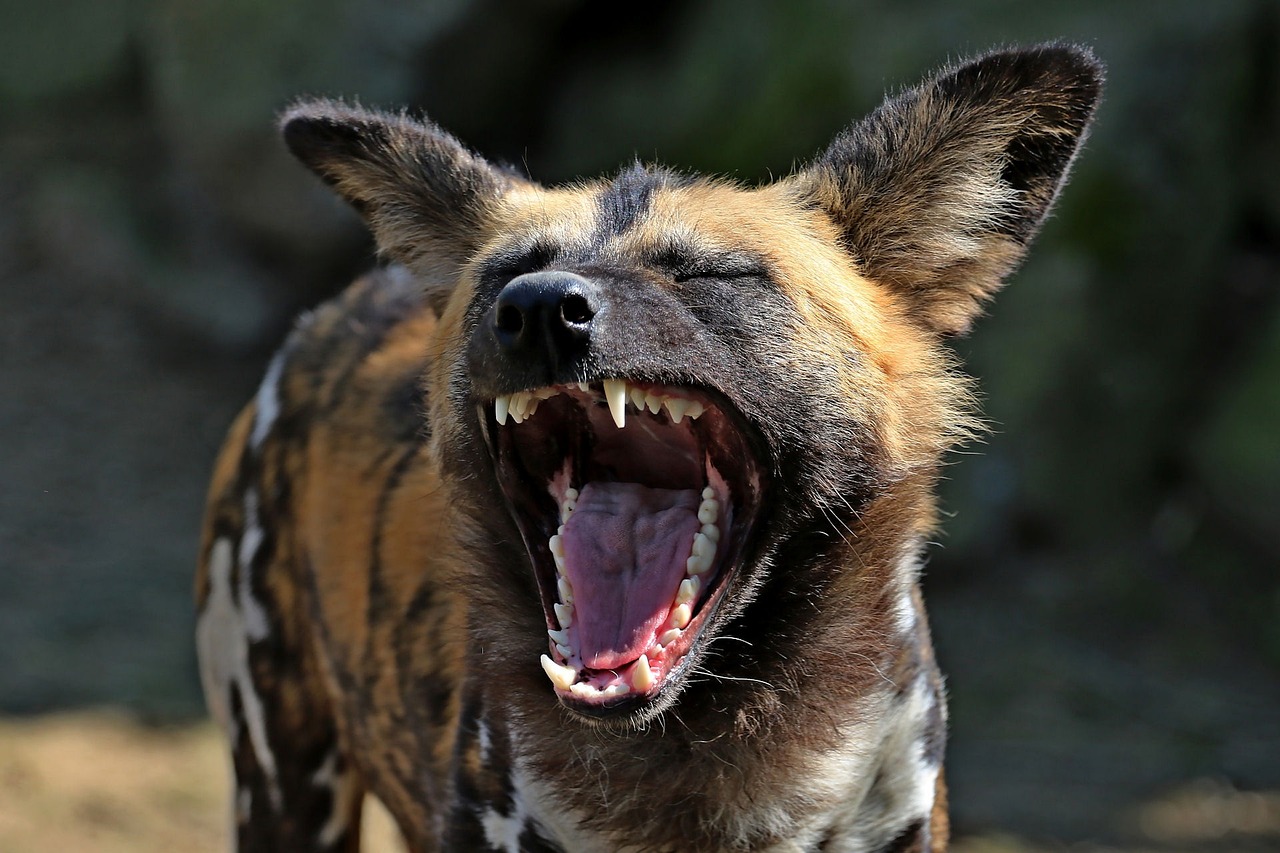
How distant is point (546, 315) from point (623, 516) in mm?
395

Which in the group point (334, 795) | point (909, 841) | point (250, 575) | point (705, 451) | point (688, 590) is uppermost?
point (705, 451)

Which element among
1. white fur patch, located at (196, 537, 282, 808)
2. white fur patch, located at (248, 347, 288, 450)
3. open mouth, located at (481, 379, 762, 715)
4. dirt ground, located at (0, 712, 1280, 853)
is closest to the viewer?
open mouth, located at (481, 379, 762, 715)

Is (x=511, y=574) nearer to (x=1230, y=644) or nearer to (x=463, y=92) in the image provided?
(x=1230, y=644)

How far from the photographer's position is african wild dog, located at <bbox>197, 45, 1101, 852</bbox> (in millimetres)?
1868

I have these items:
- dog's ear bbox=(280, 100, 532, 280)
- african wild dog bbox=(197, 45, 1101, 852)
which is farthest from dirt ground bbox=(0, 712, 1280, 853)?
dog's ear bbox=(280, 100, 532, 280)

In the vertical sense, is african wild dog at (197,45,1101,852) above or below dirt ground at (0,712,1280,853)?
above

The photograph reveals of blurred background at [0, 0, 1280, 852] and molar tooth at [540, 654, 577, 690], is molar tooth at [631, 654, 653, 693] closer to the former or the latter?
molar tooth at [540, 654, 577, 690]

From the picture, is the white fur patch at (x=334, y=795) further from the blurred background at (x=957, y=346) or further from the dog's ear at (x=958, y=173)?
the dog's ear at (x=958, y=173)

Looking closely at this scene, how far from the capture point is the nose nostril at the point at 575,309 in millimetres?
1746

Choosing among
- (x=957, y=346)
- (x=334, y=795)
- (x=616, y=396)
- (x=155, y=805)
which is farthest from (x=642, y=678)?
(x=957, y=346)

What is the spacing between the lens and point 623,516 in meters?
2.04

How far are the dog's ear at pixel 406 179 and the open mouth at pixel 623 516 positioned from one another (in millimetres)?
368

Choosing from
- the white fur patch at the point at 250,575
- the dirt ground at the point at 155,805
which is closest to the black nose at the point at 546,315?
the white fur patch at the point at 250,575

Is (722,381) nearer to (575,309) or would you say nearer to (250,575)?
(575,309)
